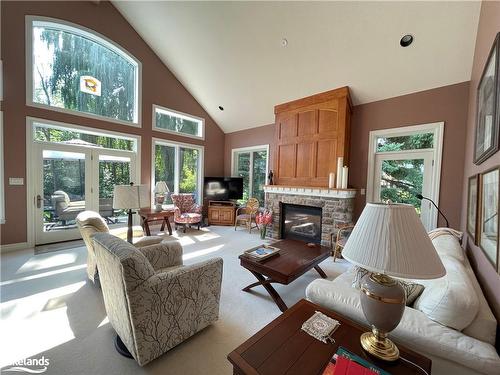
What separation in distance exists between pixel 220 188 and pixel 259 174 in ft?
3.96

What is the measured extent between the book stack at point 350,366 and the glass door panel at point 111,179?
511cm

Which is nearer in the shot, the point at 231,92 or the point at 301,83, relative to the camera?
the point at 301,83

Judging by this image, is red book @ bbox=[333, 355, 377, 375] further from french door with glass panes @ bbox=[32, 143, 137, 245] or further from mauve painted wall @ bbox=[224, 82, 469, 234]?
french door with glass panes @ bbox=[32, 143, 137, 245]

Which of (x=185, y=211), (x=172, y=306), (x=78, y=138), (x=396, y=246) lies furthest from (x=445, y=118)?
(x=78, y=138)

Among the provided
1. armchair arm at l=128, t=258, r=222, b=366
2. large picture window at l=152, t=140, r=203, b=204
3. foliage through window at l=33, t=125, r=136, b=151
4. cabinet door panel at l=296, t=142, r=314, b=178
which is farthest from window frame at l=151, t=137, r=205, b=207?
armchair arm at l=128, t=258, r=222, b=366

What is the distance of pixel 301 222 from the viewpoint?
4625mm

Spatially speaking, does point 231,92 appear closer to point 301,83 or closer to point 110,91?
point 301,83

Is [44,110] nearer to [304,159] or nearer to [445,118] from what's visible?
[304,159]

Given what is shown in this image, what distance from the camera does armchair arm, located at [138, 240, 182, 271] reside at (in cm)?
212

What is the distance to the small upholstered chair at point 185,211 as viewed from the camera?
200 inches

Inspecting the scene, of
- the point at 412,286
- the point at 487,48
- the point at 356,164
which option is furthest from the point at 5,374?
the point at 356,164

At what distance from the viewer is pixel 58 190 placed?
13.2 ft

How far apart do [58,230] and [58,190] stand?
0.77 meters

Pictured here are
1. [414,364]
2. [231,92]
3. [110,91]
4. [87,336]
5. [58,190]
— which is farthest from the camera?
[231,92]
